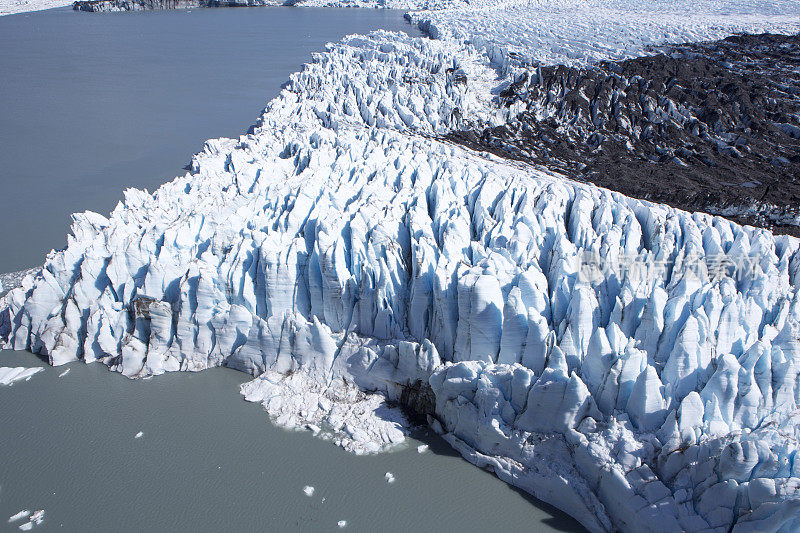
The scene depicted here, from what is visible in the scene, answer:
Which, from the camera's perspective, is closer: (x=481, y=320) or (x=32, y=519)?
(x=32, y=519)

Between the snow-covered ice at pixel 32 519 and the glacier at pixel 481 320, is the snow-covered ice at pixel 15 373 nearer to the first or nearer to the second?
the glacier at pixel 481 320

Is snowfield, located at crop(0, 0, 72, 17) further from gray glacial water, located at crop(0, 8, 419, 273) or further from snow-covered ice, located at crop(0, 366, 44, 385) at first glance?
snow-covered ice, located at crop(0, 366, 44, 385)

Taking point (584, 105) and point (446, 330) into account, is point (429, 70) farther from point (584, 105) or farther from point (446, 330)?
point (446, 330)

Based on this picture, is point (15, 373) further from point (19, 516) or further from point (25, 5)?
point (25, 5)

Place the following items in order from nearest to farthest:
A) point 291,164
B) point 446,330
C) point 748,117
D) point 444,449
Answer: point 444,449
point 446,330
point 291,164
point 748,117

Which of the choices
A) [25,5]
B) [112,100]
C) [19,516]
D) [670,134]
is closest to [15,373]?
[19,516]

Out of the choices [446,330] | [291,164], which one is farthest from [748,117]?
[446,330]
